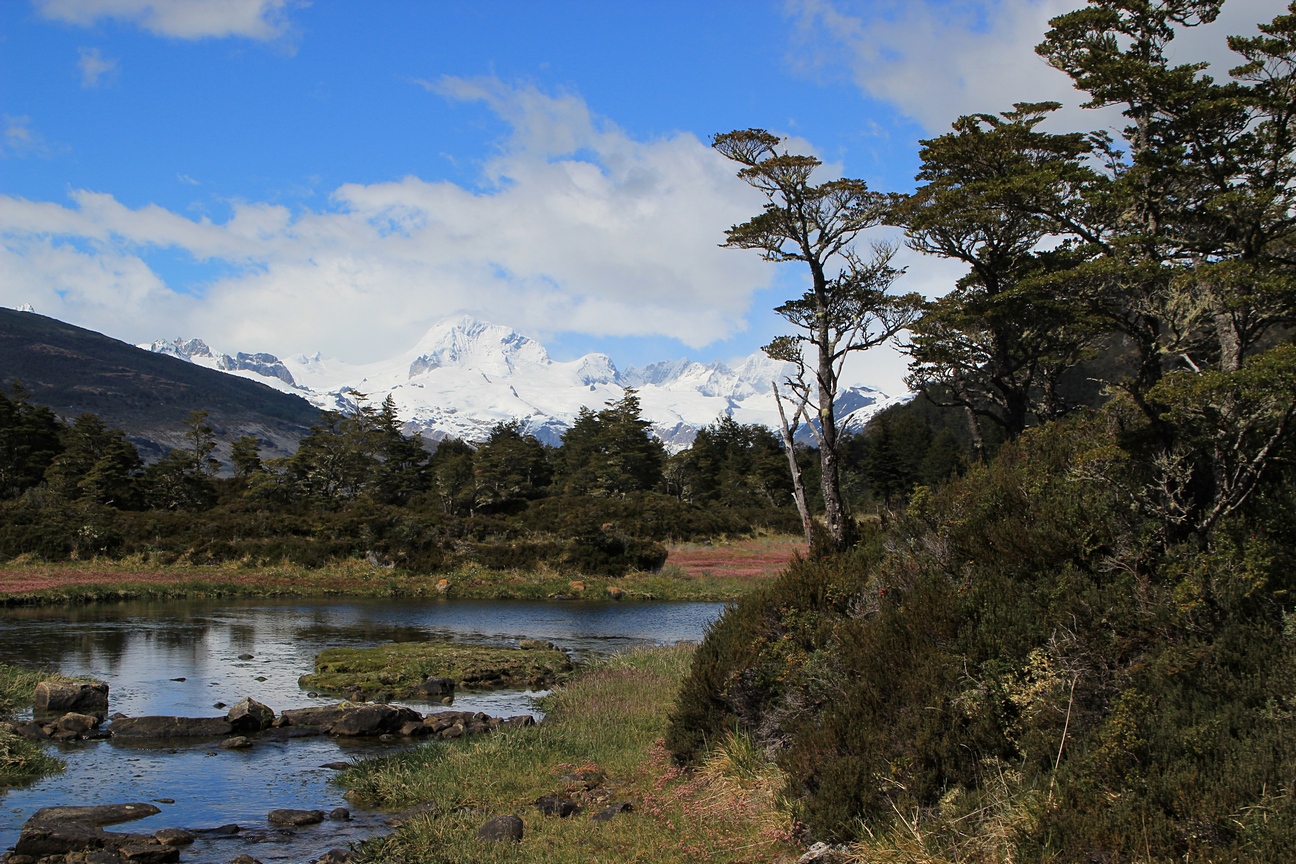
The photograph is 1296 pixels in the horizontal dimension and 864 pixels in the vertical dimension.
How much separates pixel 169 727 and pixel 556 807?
9.67 m

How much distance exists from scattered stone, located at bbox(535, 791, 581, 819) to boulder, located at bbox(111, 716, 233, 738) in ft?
28.3

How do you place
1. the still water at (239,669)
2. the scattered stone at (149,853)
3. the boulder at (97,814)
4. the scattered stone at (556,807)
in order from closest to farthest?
the scattered stone at (149,853)
the scattered stone at (556,807)
the boulder at (97,814)
the still water at (239,669)


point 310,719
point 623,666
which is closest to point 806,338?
point 623,666

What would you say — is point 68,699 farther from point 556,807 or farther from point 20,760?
point 556,807

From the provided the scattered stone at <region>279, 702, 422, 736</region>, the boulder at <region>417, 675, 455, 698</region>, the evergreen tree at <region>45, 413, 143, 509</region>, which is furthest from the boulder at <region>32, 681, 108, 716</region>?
the evergreen tree at <region>45, 413, 143, 509</region>

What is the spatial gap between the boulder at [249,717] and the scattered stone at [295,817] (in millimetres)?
5495

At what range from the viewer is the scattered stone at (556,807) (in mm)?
10452

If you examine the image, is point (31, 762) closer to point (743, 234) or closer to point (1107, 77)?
point (743, 234)

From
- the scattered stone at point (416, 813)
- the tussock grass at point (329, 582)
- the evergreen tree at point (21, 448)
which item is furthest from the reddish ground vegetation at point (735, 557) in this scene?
the evergreen tree at point (21, 448)

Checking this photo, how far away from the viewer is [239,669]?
23.0 m

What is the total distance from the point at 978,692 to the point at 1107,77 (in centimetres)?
987

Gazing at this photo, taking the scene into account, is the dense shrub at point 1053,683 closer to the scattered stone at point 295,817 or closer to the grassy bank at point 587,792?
the grassy bank at point 587,792

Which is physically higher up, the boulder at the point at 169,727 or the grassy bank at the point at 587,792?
the grassy bank at the point at 587,792

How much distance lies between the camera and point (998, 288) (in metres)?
24.5
